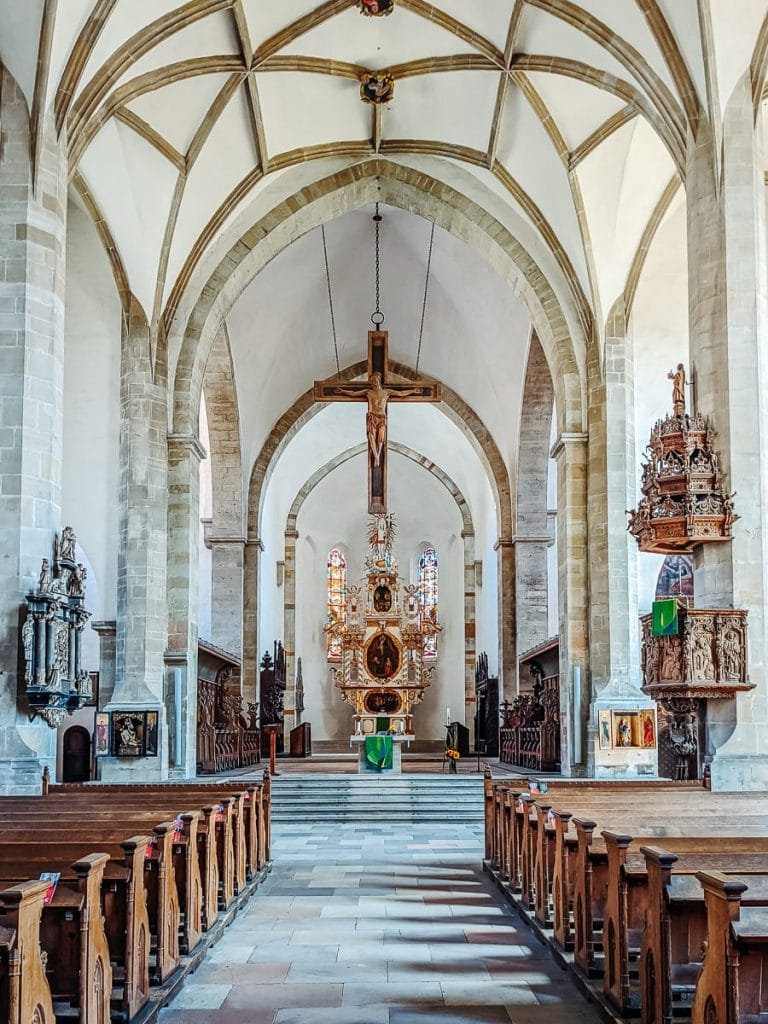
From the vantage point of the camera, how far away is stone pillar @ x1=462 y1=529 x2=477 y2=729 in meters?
33.6

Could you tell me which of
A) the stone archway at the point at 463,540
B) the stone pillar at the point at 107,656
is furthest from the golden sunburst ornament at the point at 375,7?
the stone archway at the point at 463,540

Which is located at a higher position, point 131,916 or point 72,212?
point 72,212

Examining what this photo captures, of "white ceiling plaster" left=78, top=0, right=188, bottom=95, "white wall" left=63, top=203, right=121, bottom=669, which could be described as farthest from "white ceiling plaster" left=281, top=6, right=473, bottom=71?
"white wall" left=63, top=203, right=121, bottom=669

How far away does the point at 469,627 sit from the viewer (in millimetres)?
34281

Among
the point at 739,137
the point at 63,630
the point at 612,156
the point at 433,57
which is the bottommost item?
the point at 63,630

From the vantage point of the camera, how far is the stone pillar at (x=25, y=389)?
11289 mm

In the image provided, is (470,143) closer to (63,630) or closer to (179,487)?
(179,487)

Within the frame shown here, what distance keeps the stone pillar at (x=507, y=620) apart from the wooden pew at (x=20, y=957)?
74.2ft

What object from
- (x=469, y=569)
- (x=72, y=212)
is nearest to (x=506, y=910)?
(x=72, y=212)

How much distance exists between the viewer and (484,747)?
1207 inches

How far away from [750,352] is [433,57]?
24.9 feet

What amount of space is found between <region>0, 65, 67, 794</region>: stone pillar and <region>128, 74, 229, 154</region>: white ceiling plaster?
3.45 metres

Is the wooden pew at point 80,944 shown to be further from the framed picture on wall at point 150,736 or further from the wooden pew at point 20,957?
the framed picture on wall at point 150,736

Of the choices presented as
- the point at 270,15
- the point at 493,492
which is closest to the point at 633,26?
the point at 270,15
